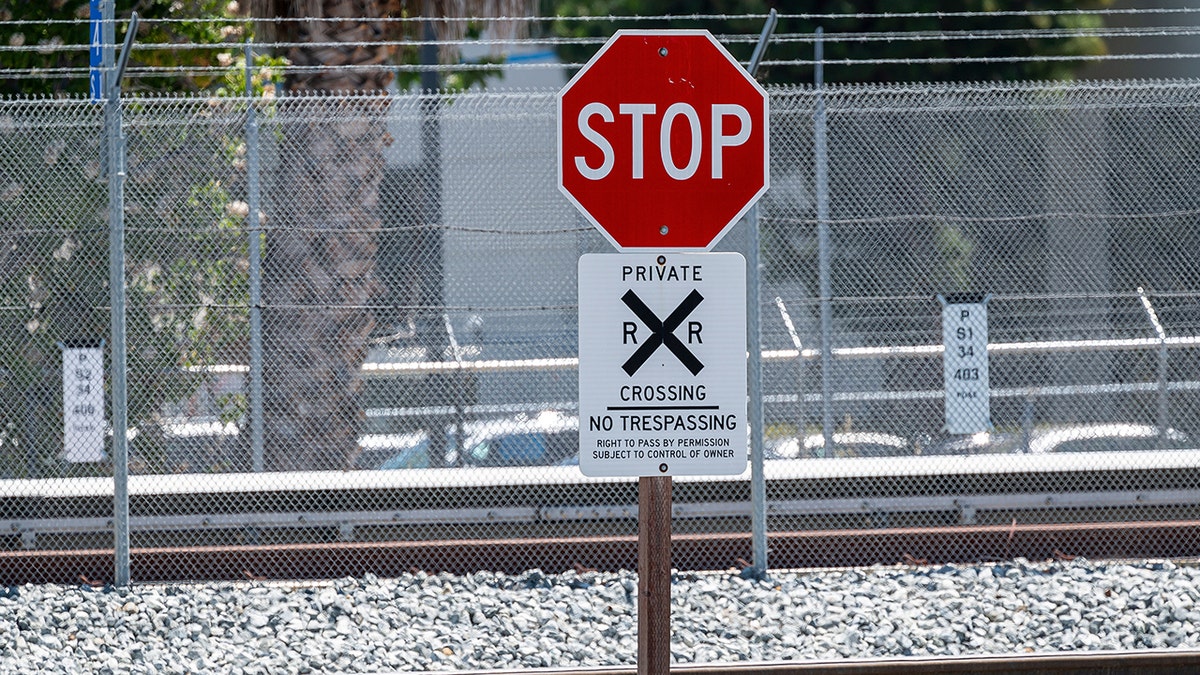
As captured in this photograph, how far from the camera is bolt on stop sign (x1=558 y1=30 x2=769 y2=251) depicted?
3922 millimetres

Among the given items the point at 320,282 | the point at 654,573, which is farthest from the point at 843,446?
the point at 654,573

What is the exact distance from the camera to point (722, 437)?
392 centimetres

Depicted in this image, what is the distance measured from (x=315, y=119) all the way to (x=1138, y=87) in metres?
4.78

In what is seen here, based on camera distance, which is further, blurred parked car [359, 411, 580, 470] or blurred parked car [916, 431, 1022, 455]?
blurred parked car [916, 431, 1022, 455]

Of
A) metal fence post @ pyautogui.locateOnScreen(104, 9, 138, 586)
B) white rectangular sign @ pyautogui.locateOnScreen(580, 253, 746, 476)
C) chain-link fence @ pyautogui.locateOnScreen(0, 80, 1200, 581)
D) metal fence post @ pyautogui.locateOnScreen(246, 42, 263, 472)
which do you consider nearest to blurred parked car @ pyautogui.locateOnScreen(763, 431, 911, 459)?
chain-link fence @ pyautogui.locateOnScreen(0, 80, 1200, 581)

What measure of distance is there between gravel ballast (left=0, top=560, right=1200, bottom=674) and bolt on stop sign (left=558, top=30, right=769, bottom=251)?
2887 mm

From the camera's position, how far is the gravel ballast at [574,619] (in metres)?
6.36

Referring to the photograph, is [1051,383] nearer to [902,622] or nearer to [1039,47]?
[902,622]

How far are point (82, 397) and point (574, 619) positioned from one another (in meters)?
3.21

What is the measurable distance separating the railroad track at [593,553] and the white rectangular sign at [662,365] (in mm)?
4048

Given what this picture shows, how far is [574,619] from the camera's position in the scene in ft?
22.6

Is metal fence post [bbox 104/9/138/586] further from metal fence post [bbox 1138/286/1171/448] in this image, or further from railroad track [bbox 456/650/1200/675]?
metal fence post [bbox 1138/286/1171/448]

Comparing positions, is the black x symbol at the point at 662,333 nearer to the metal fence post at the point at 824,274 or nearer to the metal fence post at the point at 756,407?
the metal fence post at the point at 756,407

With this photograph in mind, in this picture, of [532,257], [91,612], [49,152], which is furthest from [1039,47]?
[91,612]
